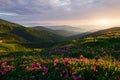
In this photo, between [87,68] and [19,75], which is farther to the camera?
[19,75]

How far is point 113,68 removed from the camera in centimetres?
1090

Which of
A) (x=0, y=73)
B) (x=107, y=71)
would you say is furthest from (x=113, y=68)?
(x=0, y=73)

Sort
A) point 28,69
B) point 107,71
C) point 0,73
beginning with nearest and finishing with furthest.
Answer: point 107,71 < point 28,69 < point 0,73

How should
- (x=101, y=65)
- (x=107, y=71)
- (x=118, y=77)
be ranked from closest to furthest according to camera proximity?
(x=118, y=77) → (x=107, y=71) → (x=101, y=65)

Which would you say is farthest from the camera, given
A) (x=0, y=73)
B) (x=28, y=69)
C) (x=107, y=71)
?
(x=0, y=73)

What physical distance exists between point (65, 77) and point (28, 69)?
3098 mm

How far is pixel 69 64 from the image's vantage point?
1254 cm

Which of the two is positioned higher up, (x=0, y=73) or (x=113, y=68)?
(x=113, y=68)

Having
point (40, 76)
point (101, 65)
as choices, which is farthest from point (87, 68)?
point (40, 76)

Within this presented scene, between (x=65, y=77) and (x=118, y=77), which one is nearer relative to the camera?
(x=118, y=77)

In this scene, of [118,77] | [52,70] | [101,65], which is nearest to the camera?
[118,77]

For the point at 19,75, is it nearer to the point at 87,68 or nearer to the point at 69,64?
the point at 69,64

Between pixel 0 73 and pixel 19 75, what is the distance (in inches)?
75.1

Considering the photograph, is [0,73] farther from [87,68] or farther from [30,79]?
[87,68]
